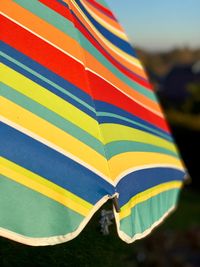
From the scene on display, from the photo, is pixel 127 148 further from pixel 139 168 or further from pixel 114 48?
pixel 114 48

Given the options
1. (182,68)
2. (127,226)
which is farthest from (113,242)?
(182,68)

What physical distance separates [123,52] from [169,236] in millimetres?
7351

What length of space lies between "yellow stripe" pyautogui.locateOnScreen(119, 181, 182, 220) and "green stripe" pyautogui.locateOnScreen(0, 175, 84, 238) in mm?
357

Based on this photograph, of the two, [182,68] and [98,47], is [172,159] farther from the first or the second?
[182,68]

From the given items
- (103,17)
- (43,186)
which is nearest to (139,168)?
(43,186)

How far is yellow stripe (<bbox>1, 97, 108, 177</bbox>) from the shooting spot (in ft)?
8.34

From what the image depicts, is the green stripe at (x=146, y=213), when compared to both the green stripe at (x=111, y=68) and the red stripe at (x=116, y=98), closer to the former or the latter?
the red stripe at (x=116, y=98)

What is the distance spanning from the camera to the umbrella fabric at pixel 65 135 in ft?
8.02

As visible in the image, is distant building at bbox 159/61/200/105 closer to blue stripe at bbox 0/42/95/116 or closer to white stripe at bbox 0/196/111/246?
blue stripe at bbox 0/42/95/116

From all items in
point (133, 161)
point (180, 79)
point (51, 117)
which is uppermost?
point (51, 117)

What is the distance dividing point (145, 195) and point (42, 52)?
1.04 m

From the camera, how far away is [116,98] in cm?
337

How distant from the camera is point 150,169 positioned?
3389 millimetres

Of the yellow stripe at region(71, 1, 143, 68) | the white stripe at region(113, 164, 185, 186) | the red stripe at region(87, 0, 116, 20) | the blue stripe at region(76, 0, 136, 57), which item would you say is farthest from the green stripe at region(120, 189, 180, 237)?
the red stripe at region(87, 0, 116, 20)
